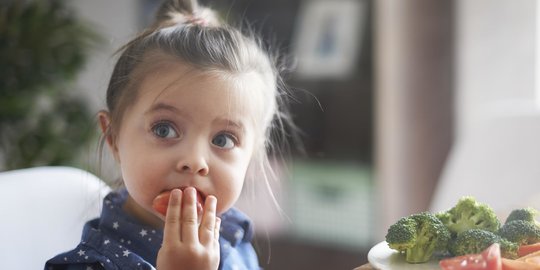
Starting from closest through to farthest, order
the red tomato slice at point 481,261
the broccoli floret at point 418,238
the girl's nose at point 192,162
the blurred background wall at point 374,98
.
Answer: the red tomato slice at point 481,261 < the broccoli floret at point 418,238 < the girl's nose at point 192,162 < the blurred background wall at point 374,98

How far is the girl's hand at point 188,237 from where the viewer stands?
0.95 metres

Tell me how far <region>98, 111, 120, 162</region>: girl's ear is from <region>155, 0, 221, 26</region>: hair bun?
0.18 metres

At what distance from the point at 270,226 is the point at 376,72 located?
34.9 inches

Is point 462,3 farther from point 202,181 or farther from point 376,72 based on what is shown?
point 202,181

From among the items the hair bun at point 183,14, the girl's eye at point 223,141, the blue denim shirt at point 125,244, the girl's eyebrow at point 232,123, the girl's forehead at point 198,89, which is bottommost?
the blue denim shirt at point 125,244

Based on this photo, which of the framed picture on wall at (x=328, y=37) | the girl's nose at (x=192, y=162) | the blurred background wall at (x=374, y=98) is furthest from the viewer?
the framed picture on wall at (x=328, y=37)

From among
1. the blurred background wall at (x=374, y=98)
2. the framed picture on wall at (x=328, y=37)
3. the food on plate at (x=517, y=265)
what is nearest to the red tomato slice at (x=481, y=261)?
the food on plate at (x=517, y=265)

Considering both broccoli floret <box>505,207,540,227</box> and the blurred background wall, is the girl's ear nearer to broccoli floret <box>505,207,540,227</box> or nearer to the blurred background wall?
broccoli floret <box>505,207,540,227</box>

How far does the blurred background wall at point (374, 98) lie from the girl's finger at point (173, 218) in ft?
4.83

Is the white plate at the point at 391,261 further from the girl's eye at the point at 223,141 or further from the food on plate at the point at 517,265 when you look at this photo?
the girl's eye at the point at 223,141

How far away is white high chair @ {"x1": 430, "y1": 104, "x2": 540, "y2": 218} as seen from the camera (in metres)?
1.65

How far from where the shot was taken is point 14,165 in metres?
2.71

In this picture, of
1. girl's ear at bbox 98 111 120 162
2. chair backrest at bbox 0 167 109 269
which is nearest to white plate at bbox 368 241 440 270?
girl's ear at bbox 98 111 120 162

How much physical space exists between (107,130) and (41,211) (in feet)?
0.72
